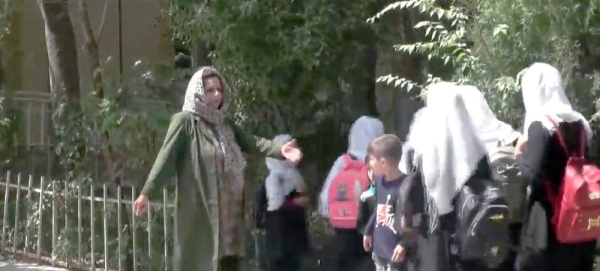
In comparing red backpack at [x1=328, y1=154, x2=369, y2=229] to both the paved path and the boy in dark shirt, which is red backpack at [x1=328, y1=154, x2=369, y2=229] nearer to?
the boy in dark shirt

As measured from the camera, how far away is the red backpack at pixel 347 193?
22.5 feet

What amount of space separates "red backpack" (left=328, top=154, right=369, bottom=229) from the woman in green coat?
93 cm

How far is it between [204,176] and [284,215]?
171 centimetres

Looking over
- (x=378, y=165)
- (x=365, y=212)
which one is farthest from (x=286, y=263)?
(x=378, y=165)

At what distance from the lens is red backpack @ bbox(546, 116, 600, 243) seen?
465 centimetres

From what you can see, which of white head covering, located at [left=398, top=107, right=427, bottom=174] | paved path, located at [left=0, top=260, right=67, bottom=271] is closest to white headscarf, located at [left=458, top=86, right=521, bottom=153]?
white head covering, located at [left=398, top=107, right=427, bottom=174]

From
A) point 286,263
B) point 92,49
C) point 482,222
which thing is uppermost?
point 92,49

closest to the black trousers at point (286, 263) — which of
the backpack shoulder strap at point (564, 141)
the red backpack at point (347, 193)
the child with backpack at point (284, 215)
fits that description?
the child with backpack at point (284, 215)

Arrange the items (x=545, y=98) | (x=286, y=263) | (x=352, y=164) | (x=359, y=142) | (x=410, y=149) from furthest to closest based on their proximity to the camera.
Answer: (x=286, y=263), (x=359, y=142), (x=352, y=164), (x=410, y=149), (x=545, y=98)

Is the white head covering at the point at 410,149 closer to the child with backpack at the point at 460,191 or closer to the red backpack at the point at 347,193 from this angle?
the child with backpack at the point at 460,191

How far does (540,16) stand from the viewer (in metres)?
5.82

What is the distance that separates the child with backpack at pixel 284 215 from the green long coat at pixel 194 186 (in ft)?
4.98

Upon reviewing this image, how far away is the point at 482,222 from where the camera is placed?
4.63 m

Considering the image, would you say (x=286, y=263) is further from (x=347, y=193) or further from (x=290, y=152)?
(x=290, y=152)
